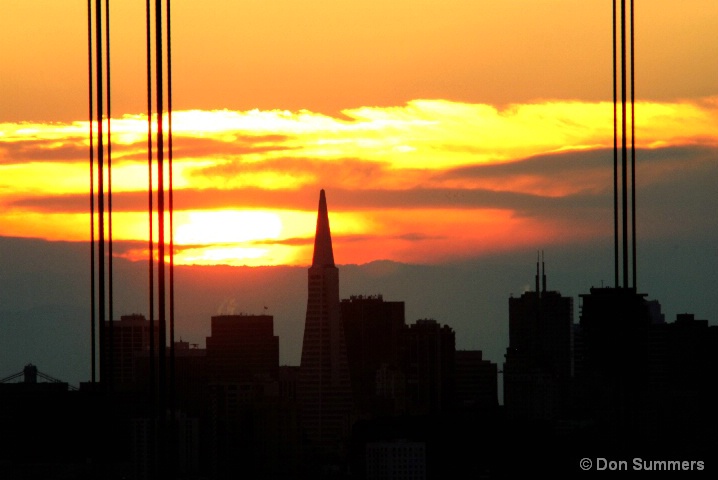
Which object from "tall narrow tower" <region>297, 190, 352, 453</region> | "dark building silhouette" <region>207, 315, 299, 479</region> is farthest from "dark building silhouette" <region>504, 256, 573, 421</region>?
"dark building silhouette" <region>207, 315, 299, 479</region>

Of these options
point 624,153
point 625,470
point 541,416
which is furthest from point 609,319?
point 624,153

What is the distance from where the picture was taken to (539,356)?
154 ft

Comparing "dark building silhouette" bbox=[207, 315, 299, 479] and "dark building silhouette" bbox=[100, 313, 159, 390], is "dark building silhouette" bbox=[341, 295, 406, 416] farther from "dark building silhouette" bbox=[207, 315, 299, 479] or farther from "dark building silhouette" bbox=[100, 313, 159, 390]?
"dark building silhouette" bbox=[100, 313, 159, 390]

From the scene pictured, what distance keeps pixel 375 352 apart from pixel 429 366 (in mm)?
5742

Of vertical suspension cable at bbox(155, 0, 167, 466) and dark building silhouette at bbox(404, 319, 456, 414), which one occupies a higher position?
vertical suspension cable at bbox(155, 0, 167, 466)

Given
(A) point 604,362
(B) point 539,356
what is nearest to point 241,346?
(B) point 539,356

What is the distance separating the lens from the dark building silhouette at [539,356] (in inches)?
1544

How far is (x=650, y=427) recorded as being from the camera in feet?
92.8

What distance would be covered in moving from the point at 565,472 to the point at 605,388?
1120 centimetres

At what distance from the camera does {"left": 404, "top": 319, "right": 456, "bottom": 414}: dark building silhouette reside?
4506 centimetres

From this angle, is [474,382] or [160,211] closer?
[160,211]

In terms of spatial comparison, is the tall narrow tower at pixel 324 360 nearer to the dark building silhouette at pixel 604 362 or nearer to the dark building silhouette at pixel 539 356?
the dark building silhouette at pixel 539 356

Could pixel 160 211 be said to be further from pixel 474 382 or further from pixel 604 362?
pixel 474 382

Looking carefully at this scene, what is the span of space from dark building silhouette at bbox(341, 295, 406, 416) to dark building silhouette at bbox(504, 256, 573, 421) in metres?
3.70
